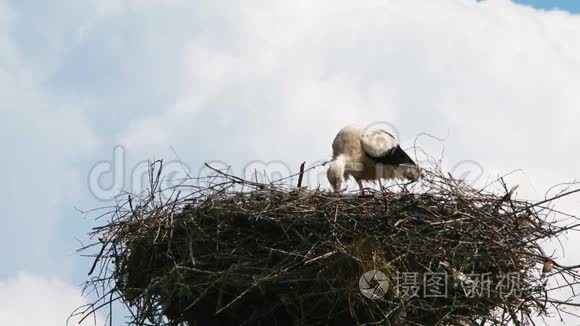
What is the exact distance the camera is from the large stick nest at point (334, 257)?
701 cm

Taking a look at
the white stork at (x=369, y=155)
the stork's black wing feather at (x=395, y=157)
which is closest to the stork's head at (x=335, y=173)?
the white stork at (x=369, y=155)

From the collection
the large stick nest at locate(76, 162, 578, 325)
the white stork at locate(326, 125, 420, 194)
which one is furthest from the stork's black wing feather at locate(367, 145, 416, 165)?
the large stick nest at locate(76, 162, 578, 325)

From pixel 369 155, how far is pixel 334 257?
3147 millimetres

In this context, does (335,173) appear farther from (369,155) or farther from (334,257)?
(334,257)

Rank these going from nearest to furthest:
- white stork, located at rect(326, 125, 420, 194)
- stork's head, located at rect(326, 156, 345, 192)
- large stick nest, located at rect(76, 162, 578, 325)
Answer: large stick nest, located at rect(76, 162, 578, 325)
stork's head, located at rect(326, 156, 345, 192)
white stork, located at rect(326, 125, 420, 194)

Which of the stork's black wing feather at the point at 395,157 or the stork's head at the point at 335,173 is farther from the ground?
the stork's black wing feather at the point at 395,157

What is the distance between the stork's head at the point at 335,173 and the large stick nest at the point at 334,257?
201cm

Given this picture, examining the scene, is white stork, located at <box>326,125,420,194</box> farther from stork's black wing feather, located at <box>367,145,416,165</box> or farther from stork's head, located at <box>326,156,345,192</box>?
stork's head, located at <box>326,156,345,192</box>

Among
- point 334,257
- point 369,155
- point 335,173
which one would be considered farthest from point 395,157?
point 334,257

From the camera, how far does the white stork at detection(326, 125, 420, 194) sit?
10000mm

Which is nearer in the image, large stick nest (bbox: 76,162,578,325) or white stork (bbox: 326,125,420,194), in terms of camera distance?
large stick nest (bbox: 76,162,578,325)

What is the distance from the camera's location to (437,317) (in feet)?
23.4

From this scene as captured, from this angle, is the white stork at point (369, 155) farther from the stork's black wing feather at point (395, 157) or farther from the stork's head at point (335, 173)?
the stork's head at point (335, 173)

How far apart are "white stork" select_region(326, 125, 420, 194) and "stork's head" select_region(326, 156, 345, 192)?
16 centimetres
